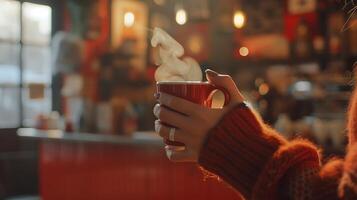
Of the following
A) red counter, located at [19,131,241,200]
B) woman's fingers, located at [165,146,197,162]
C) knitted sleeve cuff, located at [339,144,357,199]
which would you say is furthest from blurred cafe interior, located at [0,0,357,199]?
knitted sleeve cuff, located at [339,144,357,199]

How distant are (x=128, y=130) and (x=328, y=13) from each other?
3004 millimetres

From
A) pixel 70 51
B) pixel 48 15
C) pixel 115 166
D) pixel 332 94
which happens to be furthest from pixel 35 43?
pixel 332 94

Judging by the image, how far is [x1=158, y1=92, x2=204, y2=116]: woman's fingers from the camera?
0.79m

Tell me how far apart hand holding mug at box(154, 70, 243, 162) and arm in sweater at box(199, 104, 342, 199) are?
1 cm

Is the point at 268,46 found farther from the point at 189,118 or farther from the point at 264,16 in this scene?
the point at 189,118

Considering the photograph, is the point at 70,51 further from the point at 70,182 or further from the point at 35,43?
the point at 70,182

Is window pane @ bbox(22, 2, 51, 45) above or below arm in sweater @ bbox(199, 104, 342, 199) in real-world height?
above

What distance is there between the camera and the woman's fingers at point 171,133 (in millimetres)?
804

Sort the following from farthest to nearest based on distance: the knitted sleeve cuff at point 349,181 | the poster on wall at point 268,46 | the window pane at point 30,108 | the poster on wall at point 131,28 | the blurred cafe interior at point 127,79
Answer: the poster on wall at point 131,28, the window pane at point 30,108, the poster on wall at point 268,46, the blurred cafe interior at point 127,79, the knitted sleeve cuff at point 349,181

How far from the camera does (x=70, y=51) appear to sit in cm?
645

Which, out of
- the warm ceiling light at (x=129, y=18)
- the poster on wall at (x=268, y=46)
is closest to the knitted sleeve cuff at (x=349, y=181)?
the warm ceiling light at (x=129, y=18)

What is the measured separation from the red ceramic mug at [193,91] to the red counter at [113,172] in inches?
92.9

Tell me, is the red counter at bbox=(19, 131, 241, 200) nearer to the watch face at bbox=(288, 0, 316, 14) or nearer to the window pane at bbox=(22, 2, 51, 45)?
the window pane at bbox=(22, 2, 51, 45)

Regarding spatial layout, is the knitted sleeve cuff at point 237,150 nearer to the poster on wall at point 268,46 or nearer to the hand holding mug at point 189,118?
the hand holding mug at point 189,118
